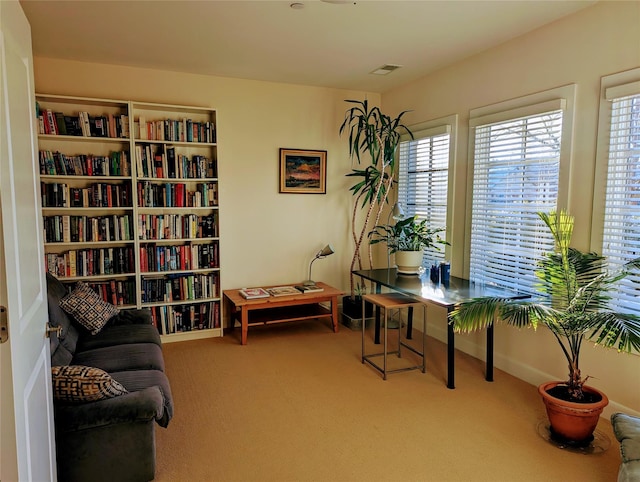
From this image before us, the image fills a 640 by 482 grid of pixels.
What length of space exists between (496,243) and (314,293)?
1.84 m

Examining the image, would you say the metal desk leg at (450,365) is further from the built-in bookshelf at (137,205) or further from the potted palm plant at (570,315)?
the built-in bookshelf at (137,205)

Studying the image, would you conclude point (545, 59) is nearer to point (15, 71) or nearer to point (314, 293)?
point (314, 293)

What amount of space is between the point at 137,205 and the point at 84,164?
22.3 inches

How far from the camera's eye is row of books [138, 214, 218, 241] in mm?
4059

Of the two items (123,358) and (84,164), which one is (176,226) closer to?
(84,164)

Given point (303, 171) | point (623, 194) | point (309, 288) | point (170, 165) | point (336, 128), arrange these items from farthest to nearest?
point (336, 128) < point (303, 171) < point (309, 288) < point (170, 165) < point (623, 194)

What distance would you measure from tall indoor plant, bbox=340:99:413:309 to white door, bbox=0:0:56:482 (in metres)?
3.29

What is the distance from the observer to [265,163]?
4652mm

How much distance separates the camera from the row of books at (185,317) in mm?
4152

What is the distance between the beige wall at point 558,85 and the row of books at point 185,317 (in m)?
2.45

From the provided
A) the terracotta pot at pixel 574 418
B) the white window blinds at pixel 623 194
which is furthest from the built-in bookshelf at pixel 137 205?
the white window blinds at pixel 623 194

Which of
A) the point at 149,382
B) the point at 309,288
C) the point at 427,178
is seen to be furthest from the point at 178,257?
the point at 427,178

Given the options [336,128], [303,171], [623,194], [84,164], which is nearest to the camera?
[623,194]

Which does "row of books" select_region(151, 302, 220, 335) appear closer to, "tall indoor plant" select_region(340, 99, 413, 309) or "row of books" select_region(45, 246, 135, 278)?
"row of books" select_region(45, 246, 135, 278)
